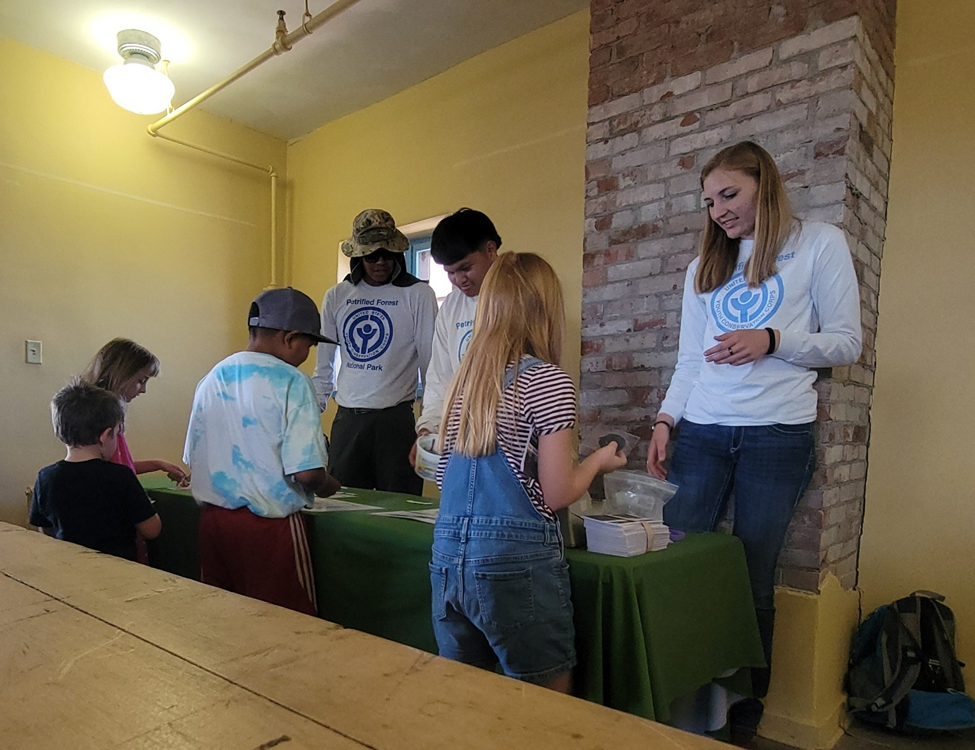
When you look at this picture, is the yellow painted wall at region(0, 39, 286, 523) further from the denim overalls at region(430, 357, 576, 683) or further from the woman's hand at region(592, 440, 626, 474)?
the woman's hand at region(592, 440, 626, 474)

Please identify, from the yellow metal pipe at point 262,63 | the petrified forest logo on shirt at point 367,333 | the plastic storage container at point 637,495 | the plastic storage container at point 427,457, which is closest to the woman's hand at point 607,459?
the plastic storage container at point 637,495

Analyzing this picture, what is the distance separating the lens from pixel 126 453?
244 centimetres

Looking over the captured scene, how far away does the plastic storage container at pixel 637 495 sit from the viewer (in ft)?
5.49

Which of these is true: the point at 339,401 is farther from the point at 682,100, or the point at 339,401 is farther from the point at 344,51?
the point at 344,51

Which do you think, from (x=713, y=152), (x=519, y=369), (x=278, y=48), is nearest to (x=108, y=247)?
(x=278, y=48)

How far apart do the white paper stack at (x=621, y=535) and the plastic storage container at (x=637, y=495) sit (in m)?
0.12

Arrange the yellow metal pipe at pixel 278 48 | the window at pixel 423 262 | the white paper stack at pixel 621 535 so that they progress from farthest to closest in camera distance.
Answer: the window at pixel 423 262 < the yellow metal pipe at pixel 278 48 < the white paper stack at pixel 621 535

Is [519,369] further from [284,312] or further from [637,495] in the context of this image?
[284,312]

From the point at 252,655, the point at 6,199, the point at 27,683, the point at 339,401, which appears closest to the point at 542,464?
the point at 252,655

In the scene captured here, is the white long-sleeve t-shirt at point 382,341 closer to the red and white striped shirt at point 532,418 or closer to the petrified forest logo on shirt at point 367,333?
the petrified forest logo on shirt at point 367,333

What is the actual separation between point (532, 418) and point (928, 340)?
5.60 ft

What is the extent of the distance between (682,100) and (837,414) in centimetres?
117

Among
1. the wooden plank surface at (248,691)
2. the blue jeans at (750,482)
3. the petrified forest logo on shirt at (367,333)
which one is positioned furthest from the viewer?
the petrified forest logo on shirt at (367,333)

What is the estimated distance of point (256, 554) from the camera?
1700mm
